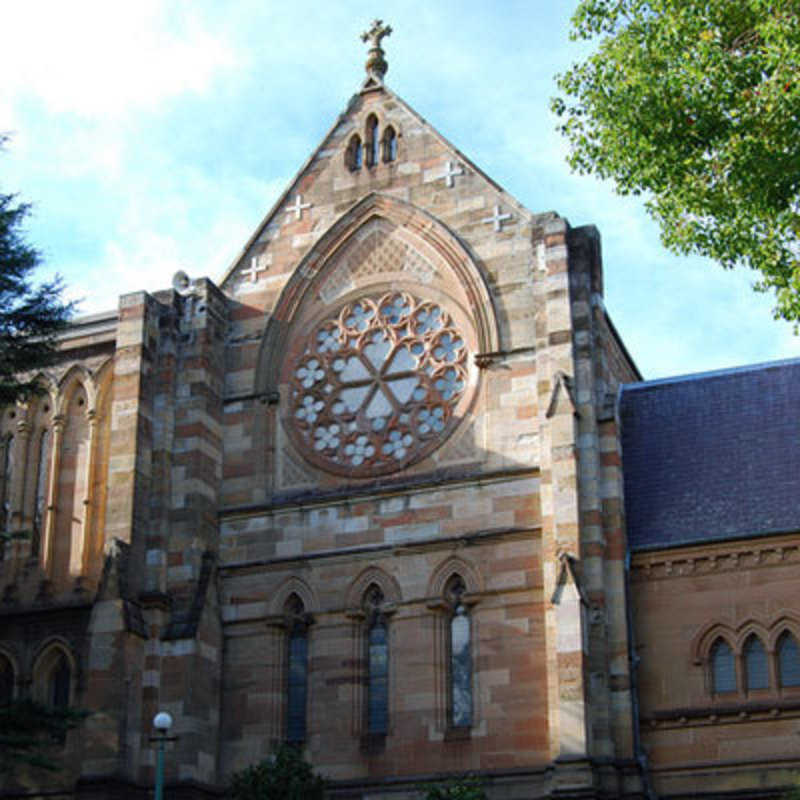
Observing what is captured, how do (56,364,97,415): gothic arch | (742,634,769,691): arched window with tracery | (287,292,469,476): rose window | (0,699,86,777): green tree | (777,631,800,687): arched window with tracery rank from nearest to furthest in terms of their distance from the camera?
(0,699,86,777): green tree, (777,631,800,687): arched window with tracery, (742,634,769,691): arched window with tracery, (287,292,469,476): rose window, (56,364,97,415): gothic arch

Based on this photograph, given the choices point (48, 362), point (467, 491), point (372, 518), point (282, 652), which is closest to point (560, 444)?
point (467, 491)

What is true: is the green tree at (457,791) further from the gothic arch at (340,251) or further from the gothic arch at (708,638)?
the gothic arch at (340,251)

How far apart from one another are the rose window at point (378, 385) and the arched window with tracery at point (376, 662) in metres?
2.56

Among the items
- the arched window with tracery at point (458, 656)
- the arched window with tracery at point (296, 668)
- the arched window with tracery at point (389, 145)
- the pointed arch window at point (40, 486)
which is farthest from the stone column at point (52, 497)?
the arched window with tracery at point (389, 145)

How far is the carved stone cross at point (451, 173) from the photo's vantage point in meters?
31.4

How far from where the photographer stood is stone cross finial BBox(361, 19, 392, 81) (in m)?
33.3

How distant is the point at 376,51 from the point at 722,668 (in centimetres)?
1498

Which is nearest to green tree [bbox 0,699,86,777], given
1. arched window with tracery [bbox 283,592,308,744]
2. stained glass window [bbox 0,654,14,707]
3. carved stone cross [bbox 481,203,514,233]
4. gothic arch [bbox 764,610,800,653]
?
stained glass window [bbox 0,654,14,707]

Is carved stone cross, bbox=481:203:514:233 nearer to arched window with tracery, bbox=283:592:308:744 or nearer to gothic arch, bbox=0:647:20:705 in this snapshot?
arched window with tracery, bbox=283:592:308:744

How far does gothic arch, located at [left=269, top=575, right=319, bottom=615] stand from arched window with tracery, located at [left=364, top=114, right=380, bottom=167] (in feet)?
29.0

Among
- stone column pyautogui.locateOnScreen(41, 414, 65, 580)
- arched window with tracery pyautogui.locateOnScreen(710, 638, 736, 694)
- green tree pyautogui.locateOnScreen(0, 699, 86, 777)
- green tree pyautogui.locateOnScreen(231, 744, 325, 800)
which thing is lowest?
green tree pyautogui.locateOnScreen(231, 744, 325, 800)

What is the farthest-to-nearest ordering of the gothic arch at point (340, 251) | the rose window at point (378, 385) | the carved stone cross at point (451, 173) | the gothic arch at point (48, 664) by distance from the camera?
the carved stone cross at point (451, 173)
the gothic arch at point (340, 251)
the rose window at point (378, 385)
the gothic arch at point (48, 664)

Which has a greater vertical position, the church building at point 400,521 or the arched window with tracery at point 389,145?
the arched window with tracery at point 389,145

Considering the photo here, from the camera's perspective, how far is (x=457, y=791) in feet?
77.9
